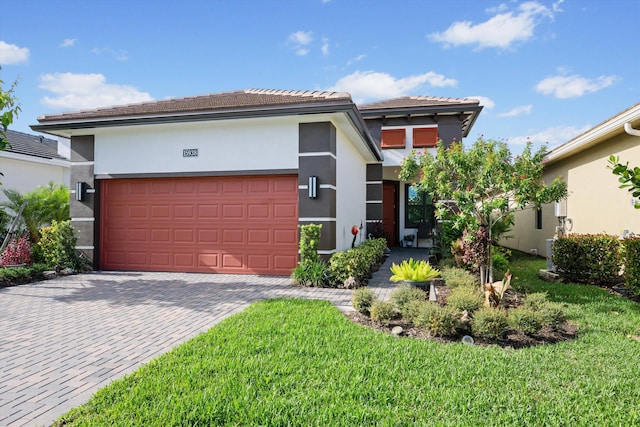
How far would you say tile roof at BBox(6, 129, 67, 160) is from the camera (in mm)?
16152

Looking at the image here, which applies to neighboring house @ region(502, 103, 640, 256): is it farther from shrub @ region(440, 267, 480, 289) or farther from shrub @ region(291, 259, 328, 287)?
shrub @ region(291, 259, 328, 287)

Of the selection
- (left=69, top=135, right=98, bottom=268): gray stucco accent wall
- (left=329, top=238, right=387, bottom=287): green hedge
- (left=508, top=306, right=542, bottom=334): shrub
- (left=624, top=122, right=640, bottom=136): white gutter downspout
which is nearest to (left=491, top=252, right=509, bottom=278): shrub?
(left=329, top=238, right=387, bottom=287): green hedge

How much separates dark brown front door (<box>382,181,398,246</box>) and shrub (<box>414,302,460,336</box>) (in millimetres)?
13388

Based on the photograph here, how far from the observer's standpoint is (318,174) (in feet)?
29.7

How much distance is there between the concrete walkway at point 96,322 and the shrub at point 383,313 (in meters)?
0.99

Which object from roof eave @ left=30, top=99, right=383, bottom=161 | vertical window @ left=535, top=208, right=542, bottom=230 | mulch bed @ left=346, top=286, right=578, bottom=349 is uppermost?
roof eave @ left=30, top=99, right=383, bottom=161

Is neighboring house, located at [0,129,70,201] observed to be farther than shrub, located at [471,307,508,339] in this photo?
Yes

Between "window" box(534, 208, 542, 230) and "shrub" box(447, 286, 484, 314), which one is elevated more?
"window" box(534, 208, 542, 230)

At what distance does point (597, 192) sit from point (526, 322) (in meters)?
7.40

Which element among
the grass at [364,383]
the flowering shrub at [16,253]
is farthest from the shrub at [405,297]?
the flowering shrub at [16,253]

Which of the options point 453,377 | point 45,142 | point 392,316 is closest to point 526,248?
point 392,316

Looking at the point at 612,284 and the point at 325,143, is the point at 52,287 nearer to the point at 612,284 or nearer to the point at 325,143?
the point at 325,143

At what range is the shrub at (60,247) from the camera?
33.2 feet

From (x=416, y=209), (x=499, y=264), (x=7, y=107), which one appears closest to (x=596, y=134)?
(x=499, y=264)
